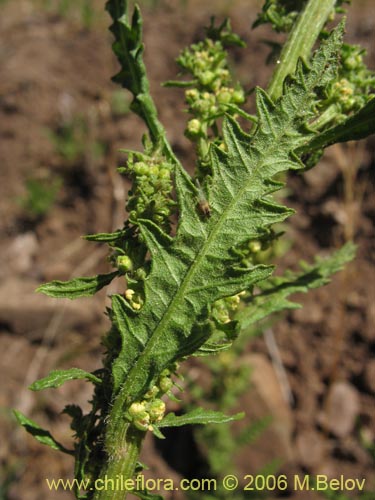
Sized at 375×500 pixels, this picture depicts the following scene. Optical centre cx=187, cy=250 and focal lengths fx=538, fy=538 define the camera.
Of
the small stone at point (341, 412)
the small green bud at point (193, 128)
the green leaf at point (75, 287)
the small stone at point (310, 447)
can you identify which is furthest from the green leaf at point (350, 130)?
the small stone at point (310, 447)

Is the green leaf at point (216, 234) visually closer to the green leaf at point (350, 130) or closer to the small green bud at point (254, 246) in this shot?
the green leaf at point (350, 130)

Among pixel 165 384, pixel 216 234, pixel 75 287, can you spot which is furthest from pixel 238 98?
pixel 165 384

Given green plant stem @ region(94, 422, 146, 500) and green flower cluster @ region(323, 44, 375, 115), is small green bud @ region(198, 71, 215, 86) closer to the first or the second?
green flower cluster @ region(323, 44, 375, 115)

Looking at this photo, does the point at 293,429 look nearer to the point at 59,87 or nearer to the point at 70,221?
the point at 70,221

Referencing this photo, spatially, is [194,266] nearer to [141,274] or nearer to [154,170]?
[141,274]

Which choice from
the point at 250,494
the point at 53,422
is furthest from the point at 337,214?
the point at 53,422

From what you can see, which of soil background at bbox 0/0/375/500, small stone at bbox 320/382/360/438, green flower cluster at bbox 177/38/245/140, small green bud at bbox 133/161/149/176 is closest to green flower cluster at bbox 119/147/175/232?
small green bud at bbox 133/161/149/176
